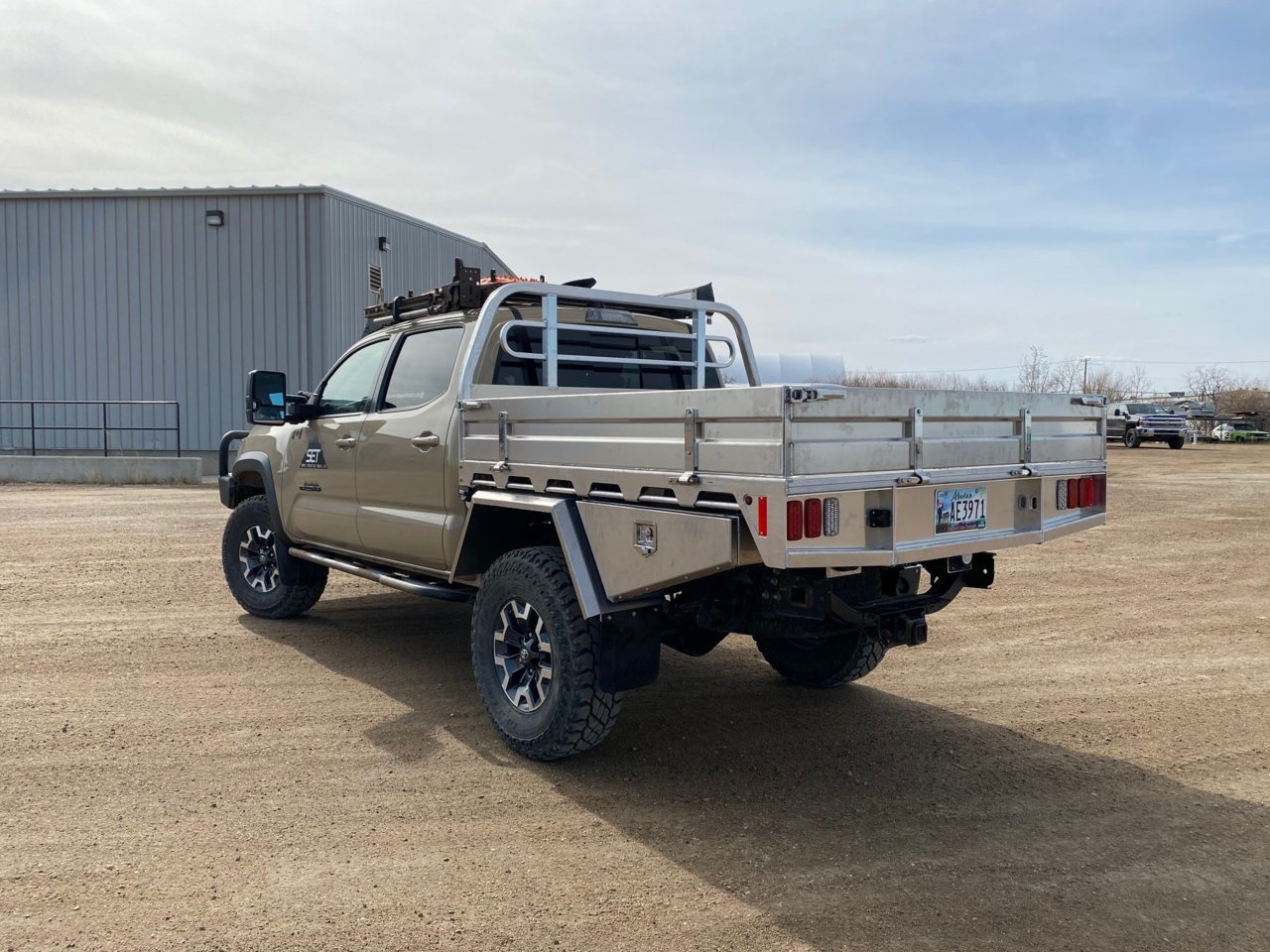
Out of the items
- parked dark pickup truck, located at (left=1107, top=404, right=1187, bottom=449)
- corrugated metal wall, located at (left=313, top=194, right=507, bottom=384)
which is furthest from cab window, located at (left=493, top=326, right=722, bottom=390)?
parked dark pickup truck, located at (left=1107, top=404, right=1187, bottom=449)

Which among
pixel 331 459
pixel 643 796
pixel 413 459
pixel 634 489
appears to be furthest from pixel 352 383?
pixel 643 796

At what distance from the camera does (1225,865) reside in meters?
3.66

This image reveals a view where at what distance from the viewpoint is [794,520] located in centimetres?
352

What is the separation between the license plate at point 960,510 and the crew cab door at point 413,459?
2397mm

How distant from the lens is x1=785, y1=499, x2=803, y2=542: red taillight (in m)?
3.50

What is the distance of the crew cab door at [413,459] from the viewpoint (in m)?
5.34

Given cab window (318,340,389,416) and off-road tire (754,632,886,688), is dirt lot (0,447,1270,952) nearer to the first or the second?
off-road tire (754,632,886,688)

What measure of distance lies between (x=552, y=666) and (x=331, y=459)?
260cm

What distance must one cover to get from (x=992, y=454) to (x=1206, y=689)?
8.72ft

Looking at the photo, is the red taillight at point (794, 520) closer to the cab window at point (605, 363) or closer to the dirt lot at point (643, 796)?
the dirt lot at point (643, 796)

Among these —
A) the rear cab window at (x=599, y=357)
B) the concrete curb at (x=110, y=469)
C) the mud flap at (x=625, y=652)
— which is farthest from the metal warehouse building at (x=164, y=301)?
the mud flap at (x=625, y=652)

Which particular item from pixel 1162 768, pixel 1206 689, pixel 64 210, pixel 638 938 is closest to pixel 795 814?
pixel 638 938

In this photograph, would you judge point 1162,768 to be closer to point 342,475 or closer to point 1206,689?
point 1206,689

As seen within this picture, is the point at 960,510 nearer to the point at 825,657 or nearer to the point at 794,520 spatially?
the point at 794,520
